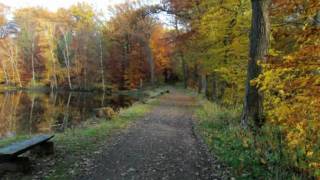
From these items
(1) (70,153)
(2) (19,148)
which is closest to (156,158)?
(1) (70,153)

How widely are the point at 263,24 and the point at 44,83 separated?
56.7 meters

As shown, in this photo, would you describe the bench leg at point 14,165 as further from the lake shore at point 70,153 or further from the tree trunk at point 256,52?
the tree trunk at point 256,52

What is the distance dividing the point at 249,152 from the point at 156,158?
2.12 m

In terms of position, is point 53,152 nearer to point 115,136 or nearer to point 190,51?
point 115,136

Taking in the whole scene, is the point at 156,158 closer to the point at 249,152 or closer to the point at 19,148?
the point at 249,152

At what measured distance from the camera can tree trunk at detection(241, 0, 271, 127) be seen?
10.9 metres

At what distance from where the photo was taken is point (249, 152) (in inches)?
339

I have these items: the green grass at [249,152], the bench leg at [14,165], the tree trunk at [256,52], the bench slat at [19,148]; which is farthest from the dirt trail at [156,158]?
the tree trunk at [256,52]

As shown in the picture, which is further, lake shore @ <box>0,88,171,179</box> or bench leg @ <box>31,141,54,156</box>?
bench leg @ <box>31,141,54,156</box>

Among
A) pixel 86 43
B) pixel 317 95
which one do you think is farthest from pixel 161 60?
pixel 317 95

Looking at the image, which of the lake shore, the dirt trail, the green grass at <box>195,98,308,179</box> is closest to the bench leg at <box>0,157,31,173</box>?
the lake shore

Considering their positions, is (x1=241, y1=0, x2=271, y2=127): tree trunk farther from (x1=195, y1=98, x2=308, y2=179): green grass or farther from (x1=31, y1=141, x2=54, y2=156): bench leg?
(x1=31, y1=141, x2=54, y2=156): bench leg

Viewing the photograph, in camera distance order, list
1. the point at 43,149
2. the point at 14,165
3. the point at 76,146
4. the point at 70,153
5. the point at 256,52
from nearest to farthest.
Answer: the point at 14,165 < the point at 43,149 < the point at 70,153 < the point at 76,146 < the point at 256,52

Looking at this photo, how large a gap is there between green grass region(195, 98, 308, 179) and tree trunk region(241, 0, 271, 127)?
22.9 inches
